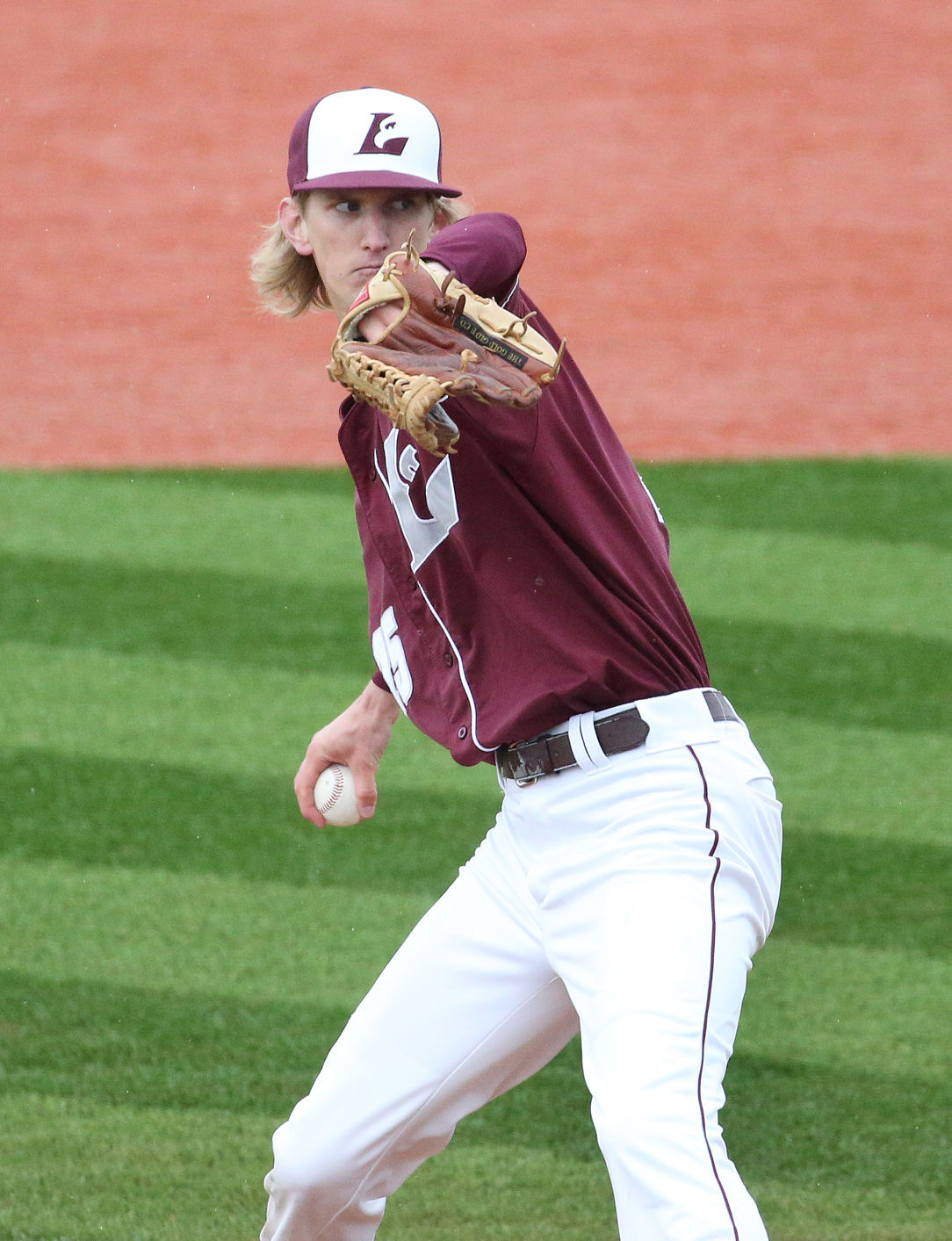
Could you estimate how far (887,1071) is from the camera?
4.35m

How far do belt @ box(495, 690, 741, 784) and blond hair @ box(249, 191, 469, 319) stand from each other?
1049 mm

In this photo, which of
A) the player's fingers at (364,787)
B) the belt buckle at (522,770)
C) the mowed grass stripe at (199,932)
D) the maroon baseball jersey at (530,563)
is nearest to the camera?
the maroon baseball jersey at (530,563)

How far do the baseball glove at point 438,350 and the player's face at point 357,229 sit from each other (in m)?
0.54

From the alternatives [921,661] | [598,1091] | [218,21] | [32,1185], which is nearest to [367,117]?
[598,1091]

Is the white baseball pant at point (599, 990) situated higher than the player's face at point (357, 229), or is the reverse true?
the player's face at point (357, 229)

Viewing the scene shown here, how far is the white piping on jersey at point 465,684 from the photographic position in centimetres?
283

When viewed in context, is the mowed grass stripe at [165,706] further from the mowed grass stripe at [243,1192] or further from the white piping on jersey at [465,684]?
the white piping on jersey at [465,684]

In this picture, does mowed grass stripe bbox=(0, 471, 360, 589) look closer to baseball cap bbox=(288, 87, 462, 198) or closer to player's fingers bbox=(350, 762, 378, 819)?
player's fingers bbox=(350, 762, 378, 819)

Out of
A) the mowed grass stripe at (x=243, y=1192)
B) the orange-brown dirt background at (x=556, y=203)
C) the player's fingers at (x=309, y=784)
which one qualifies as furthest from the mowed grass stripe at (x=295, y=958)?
the orange-brown dirt background at (x=556, y=203)

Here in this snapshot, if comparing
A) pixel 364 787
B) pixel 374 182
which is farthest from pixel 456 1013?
pixel 374 182

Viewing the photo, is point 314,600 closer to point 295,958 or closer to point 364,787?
point 295,958

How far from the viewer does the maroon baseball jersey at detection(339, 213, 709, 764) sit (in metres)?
2.70

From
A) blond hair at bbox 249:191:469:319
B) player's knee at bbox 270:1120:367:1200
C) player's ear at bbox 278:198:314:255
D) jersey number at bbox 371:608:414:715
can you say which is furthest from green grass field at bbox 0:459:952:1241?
player's ear at bbox 278:198:314:255

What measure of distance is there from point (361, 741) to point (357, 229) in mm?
943
